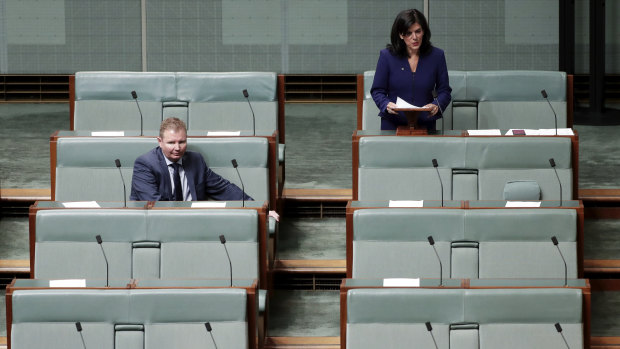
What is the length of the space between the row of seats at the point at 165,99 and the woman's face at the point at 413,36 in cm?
32

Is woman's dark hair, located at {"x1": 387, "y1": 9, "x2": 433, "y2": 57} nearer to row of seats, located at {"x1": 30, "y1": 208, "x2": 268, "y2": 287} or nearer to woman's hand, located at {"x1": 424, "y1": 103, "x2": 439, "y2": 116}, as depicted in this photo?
woman's hand, located at {"x1": 424, "y1": 103, "x2": 439, "y2": 116}

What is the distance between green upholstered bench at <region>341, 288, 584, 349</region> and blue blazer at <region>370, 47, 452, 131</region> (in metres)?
0.60

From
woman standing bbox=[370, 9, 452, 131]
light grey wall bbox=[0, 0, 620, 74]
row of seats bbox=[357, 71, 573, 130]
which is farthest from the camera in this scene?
light grey wall bbox=[0, 0, 620, 74]

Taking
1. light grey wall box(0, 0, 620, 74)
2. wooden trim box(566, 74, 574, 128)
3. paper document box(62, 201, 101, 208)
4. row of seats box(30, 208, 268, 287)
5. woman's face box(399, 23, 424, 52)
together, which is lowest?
row of seats box(30, 208, 268, 287)

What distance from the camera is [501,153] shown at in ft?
5.92

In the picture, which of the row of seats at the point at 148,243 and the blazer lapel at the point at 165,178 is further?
the blazer lapel at the point at 165,178

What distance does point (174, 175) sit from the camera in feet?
5.73

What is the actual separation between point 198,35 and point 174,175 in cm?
165

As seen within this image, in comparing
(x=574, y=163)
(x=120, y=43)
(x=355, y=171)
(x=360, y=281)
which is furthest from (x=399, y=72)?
(x=120, y=43)

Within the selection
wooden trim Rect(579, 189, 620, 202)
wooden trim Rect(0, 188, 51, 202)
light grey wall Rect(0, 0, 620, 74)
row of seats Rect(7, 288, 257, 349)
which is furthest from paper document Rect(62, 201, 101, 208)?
light grey wall Rect(0, 0, 620, 74)

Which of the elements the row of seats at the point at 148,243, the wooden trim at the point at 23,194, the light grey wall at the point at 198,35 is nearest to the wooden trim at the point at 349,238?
the row of seats at the point at 148,243

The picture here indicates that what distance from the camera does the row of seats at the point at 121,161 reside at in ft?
6.04

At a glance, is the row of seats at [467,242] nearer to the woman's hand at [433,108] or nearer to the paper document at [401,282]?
the paper document at [401,282]

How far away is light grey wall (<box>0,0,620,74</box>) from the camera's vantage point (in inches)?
131
